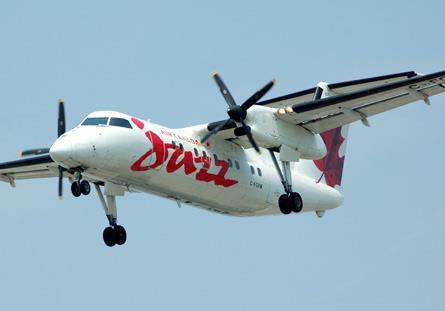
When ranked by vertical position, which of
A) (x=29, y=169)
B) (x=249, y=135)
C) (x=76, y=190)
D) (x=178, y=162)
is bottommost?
(x=76, y=190)

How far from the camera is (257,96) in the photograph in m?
31.9

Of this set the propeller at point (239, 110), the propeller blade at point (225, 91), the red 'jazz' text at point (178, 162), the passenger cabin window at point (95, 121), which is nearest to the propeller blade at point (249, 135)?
the propeller at point (239, 110)

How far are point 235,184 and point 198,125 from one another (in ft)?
7.00

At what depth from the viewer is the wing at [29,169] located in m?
33.0

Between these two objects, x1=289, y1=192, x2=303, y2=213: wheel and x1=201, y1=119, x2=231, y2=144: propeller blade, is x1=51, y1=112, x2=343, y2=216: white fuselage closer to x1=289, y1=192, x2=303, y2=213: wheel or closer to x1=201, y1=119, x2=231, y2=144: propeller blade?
x1=201, y1=119, x2=231, y2=144: propeller blade

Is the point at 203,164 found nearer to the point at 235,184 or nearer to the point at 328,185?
the point at 235,184

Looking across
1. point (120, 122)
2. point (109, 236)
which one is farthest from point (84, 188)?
point (109, 236)

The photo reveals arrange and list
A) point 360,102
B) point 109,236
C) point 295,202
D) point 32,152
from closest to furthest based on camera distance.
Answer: point 360,102
point 295,202
point 109,236
point 32,152

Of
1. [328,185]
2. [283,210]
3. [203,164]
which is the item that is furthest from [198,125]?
[328,185]

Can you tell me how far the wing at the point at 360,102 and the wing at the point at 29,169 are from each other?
24.3ft

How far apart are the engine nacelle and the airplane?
0.03 metres

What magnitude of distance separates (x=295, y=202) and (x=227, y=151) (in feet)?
8.67

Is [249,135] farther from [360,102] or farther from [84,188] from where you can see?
[84,188]

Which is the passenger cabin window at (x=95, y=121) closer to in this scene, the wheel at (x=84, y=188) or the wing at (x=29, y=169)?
the wheel at (x=84, y=188)
